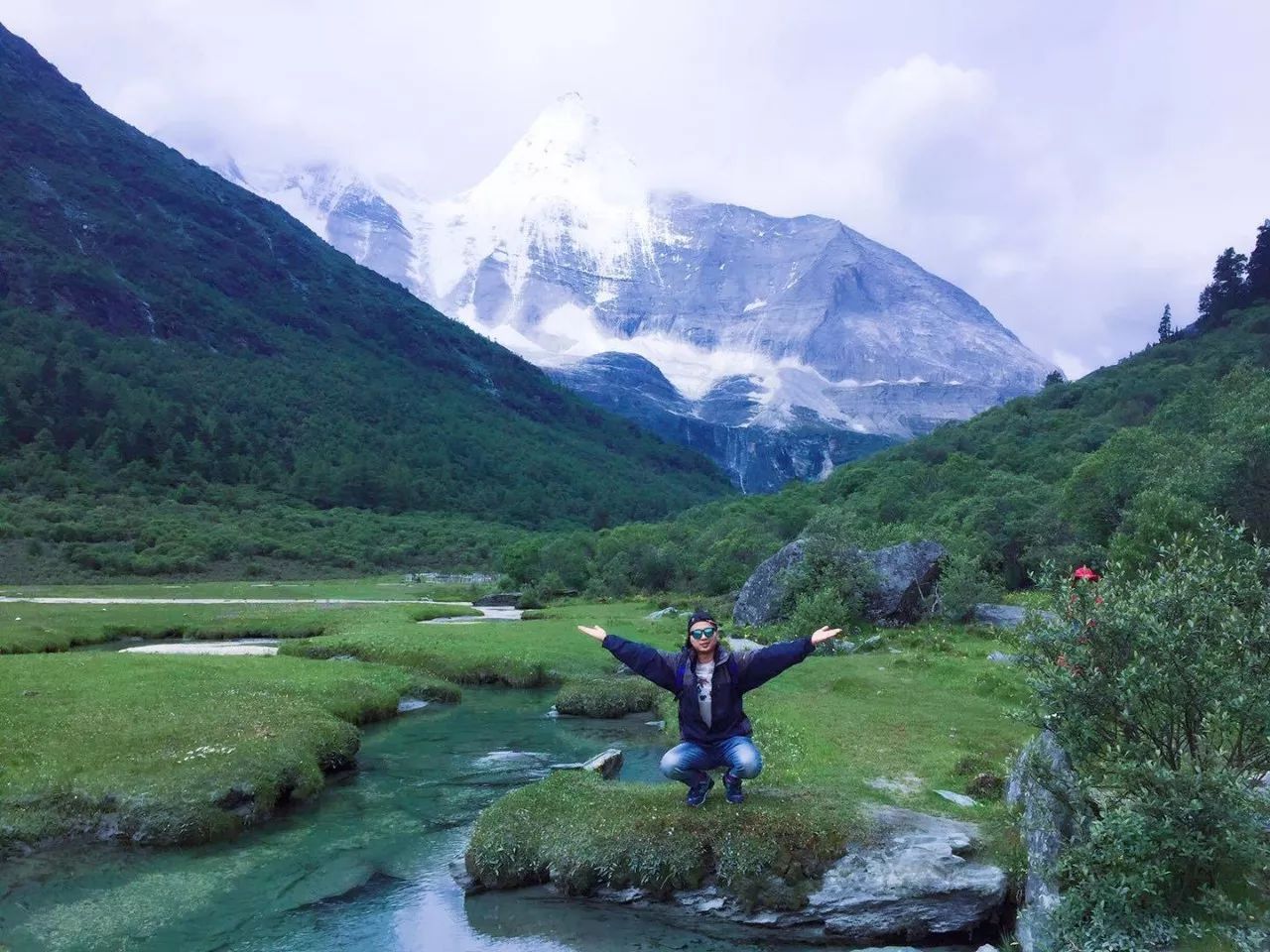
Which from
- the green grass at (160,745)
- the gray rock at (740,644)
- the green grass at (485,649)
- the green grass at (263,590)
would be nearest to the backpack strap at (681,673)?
the green grass at (160,745)

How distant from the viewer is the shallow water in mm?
16344

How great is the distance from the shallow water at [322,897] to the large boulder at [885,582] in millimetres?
32836

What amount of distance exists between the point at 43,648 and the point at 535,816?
147 feet

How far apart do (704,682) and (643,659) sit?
4.58 ft

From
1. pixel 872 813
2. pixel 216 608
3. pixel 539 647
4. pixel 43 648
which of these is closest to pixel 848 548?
pixel 539 647

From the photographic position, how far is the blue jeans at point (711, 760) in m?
17.8

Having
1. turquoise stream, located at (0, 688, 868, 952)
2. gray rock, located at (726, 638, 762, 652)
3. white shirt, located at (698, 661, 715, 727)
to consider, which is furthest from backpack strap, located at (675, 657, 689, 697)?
gray rock, located at (726, 638, 762, 652)

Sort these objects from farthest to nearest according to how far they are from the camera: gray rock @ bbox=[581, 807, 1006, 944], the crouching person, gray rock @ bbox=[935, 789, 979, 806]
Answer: gray rock @ bbox=[935, 789, 979, 806]
the crouching person
gray rock @ bbox=[581, 807, 1006, 944]

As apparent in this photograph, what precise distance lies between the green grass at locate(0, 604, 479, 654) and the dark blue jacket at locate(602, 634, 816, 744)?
153ft

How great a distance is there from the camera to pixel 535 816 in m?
20.2

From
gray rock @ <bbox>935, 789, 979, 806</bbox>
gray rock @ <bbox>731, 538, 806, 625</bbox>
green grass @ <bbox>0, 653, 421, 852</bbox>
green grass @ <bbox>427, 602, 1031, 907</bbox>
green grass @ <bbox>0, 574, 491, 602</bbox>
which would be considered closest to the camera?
green grass @ <bbox>427, 602, 1031, 907</bbox>

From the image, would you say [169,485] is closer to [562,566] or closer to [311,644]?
[562,566]

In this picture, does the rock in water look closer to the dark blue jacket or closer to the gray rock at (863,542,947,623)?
the gray rock at (863,542,947,623)

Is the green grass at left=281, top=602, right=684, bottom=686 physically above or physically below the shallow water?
above
